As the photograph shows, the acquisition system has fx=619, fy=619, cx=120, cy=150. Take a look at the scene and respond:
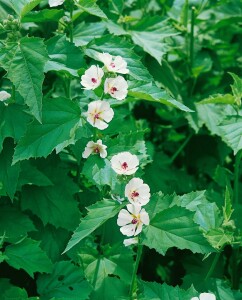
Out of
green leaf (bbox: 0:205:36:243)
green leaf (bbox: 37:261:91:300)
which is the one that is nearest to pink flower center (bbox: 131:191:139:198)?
green leaf (bbox: 37:261:91:300)

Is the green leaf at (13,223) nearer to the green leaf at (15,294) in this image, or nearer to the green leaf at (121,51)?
the green leaf at (15,294)

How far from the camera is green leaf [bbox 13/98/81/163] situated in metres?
2.70

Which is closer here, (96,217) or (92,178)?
(96,217)

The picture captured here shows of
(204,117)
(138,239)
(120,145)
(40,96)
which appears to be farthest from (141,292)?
(204,117)

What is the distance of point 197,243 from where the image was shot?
8.22 feet

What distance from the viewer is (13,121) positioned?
2789 millimetres

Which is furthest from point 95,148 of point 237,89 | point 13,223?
point 237,89

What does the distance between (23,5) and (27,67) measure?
0.41 metres

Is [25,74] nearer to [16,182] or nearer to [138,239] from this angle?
[16,182]

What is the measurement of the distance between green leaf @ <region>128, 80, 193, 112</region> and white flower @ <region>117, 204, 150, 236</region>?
53cm

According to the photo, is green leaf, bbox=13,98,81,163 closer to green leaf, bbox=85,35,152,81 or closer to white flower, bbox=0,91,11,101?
white flower, bbox=0,91,11,101

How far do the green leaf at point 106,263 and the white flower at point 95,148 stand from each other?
458 mm

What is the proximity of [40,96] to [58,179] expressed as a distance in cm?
72

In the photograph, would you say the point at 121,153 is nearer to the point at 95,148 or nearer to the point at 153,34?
the point at 95,148
